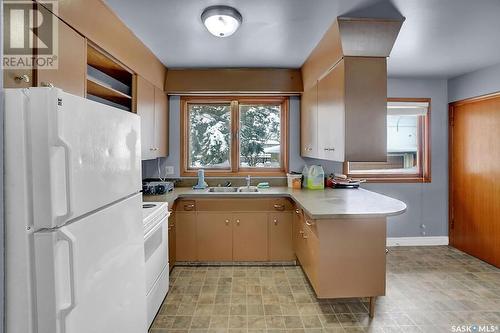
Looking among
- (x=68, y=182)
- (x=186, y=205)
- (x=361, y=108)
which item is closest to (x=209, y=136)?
(x=186, y=205)

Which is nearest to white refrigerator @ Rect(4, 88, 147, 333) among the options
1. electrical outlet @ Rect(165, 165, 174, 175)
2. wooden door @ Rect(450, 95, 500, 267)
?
electrical outlet @ Rect(165, 165, 174, 175)

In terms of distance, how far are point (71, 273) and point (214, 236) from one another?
235cm

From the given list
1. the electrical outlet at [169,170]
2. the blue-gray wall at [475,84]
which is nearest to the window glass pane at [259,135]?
the electrical outlet at [169,170]

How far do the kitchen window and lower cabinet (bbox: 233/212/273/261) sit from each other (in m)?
1.44

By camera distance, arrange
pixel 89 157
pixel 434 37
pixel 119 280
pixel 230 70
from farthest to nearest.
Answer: pixel 230 70 < pixel 434 37 < pixel 119 280 < pixel 89 157

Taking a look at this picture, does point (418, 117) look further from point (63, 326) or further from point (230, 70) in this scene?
point (63, 326)

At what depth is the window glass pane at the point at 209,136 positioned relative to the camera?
3.94m

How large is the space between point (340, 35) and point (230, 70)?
1604 mm

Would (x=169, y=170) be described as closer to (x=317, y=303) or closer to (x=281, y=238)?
(x=281, y=238)

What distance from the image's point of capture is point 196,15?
7.12ft

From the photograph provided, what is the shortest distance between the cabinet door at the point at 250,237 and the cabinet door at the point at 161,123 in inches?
46.9

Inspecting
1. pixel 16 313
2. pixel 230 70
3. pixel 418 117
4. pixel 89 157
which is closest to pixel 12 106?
pixel 89 157

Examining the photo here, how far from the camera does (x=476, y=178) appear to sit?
3.61 m

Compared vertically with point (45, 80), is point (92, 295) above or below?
below
